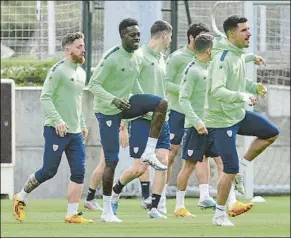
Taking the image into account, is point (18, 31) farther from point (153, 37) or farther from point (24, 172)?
point (153, 37)

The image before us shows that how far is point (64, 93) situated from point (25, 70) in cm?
695

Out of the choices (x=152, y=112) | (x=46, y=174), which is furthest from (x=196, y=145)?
(x=46, y=174)

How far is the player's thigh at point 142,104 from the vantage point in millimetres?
14641

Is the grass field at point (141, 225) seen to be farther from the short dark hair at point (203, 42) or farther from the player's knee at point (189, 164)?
the short dark hair at point (203, 42)

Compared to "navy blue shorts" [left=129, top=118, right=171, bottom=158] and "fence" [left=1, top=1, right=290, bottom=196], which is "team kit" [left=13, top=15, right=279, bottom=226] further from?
"fence" [left=1, top=1, right=290, bottom=196]

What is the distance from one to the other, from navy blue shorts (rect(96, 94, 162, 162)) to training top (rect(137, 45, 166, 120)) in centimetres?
109

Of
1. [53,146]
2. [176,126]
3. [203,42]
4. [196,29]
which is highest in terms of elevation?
[196,29]

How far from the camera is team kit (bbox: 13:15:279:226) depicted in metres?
13.9

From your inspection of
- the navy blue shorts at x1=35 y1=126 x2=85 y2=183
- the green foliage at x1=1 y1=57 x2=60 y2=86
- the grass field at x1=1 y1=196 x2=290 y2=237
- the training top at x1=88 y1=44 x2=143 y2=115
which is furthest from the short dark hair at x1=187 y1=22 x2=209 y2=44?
the green foliage at x1=1 y1=57 x2=60 y2=86

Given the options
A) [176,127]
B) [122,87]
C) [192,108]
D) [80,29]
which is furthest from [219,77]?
[80,29]

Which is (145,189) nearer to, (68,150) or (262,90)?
(68,150)

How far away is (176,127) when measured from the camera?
1753 cm

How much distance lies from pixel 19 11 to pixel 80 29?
4.28 feet

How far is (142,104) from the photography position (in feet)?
48.3
